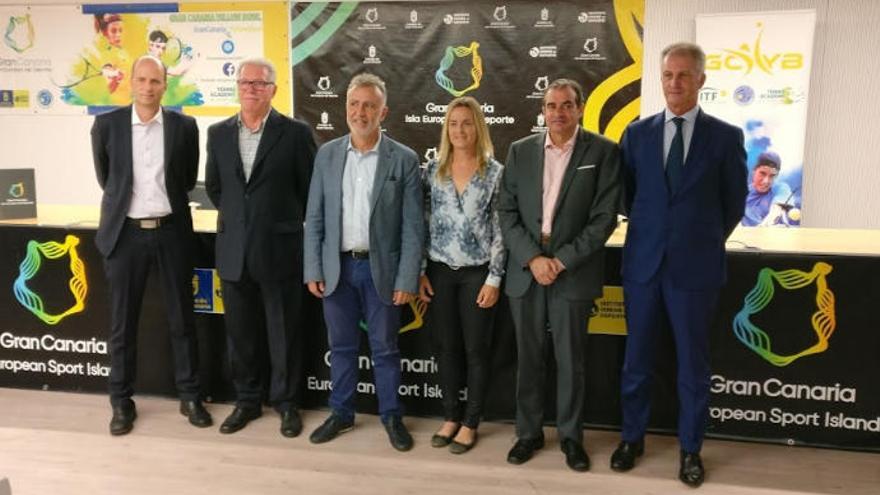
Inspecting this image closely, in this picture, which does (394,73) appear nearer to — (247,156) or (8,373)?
(247,156)

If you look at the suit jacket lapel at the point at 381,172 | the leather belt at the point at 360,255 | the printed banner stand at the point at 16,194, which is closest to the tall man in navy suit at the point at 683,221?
the suit jacket lapel at the point at 381,172

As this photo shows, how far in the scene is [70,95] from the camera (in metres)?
5.94

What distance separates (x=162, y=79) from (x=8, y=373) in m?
1.85

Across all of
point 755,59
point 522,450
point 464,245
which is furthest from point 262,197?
point 755,59

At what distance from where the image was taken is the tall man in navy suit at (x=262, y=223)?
117 inches

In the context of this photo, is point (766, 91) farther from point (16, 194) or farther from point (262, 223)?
point (16, 194)

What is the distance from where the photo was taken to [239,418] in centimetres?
320

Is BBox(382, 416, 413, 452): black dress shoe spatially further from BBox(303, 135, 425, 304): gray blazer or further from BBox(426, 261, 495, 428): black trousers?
BBox(303, 135, 425, 304): gray blazer

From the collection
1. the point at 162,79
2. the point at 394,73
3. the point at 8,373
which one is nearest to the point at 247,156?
the point at 162,79

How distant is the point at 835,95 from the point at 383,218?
3700mm

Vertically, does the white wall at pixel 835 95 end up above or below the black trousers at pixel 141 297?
above

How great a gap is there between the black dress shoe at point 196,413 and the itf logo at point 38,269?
2.65ft

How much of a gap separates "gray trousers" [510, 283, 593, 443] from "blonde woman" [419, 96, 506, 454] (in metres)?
0.15

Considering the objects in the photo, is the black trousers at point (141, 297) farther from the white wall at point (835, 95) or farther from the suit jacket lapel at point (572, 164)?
the white wall at point (835, 95)
